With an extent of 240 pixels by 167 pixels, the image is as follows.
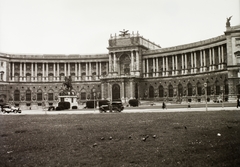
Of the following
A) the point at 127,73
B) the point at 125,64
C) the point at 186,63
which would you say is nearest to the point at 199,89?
→ the point at 186,63

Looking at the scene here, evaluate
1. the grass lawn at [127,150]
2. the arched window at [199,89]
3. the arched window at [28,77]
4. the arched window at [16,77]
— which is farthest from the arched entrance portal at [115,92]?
the grass lawn at [127,150]

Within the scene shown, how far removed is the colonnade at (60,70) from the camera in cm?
10394

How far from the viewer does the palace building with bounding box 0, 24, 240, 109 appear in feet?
262

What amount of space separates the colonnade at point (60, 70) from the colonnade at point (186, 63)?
698 inches

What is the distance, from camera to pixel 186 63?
88.3 metres

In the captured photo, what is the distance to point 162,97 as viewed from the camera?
9188cm

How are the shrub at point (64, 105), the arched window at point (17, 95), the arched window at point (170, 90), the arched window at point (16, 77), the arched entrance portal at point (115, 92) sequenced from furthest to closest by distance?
the arched window at point (16, 77) → the arched window at point (17, 95) → the arched entrance portal at point (115, 92) → the arched window at point (170, 90) → the shrub at point (64, 105)

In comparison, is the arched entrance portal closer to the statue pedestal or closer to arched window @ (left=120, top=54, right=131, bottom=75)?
arched window @ (left=120, top=54, right=131, bottom=75)

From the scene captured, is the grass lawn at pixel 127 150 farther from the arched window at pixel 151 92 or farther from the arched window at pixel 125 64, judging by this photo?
the arched window at pixel 125 64

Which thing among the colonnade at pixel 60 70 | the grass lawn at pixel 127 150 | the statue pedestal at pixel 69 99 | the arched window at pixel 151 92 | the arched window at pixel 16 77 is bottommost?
the grass lawn at pixel 127 150

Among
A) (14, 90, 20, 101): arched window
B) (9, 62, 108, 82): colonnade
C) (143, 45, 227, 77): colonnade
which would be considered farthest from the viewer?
(9, 62, 108, 82): colonnade

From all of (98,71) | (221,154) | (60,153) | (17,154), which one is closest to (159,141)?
(221,154)

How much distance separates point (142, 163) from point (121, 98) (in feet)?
261

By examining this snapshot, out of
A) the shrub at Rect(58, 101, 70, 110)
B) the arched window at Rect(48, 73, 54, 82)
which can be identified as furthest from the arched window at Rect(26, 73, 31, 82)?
the shrub at Rect(58, 101, 70, 110)
